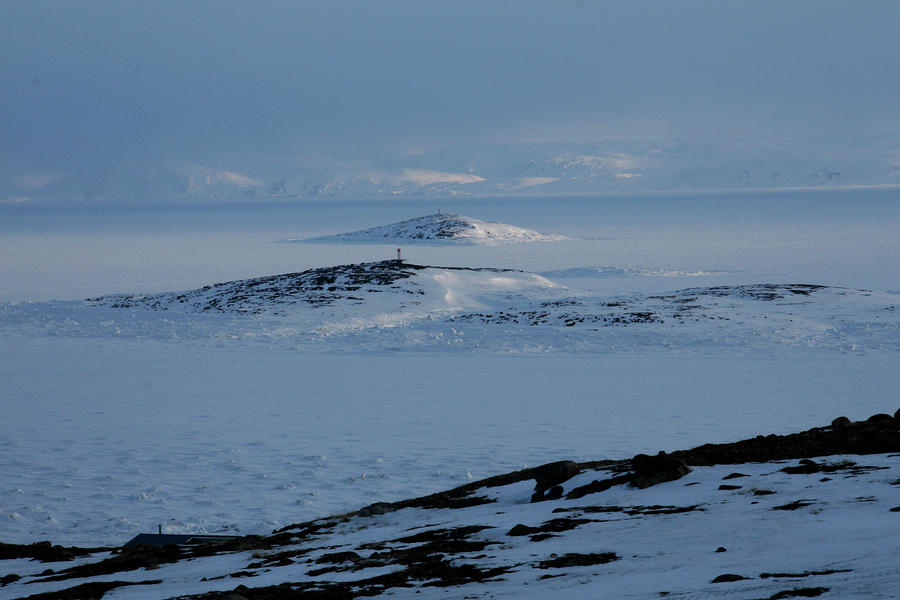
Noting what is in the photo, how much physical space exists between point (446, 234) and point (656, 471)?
80012 mm

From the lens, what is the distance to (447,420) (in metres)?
20.7

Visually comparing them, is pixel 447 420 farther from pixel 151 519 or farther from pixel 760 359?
pixel 760 359

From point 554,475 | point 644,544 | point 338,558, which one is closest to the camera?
point 644,544

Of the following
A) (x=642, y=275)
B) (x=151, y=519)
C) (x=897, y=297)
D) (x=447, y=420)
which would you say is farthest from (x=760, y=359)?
(x=642, y=275)

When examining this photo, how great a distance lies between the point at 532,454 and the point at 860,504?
8.62m

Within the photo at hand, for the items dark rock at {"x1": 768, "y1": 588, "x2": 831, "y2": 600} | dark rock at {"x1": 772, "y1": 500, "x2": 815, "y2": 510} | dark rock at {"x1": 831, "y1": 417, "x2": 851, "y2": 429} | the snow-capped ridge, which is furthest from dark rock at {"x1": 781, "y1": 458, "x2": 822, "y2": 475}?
the snow-capped ridge

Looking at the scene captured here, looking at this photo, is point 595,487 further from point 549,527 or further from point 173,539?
point 173,539

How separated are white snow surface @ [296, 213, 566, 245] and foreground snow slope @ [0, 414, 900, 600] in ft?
249

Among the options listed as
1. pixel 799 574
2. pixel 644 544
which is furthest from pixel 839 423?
pixel 799 574

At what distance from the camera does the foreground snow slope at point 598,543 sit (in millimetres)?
7984

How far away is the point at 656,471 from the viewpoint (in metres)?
11.7

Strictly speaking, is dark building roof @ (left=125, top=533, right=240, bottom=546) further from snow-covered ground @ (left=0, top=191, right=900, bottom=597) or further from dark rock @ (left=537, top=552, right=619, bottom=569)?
dark rock @ (left=537, top=552, right=619, bottom=569)

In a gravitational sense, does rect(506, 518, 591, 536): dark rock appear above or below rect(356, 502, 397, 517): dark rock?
above

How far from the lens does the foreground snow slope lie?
798 cm
